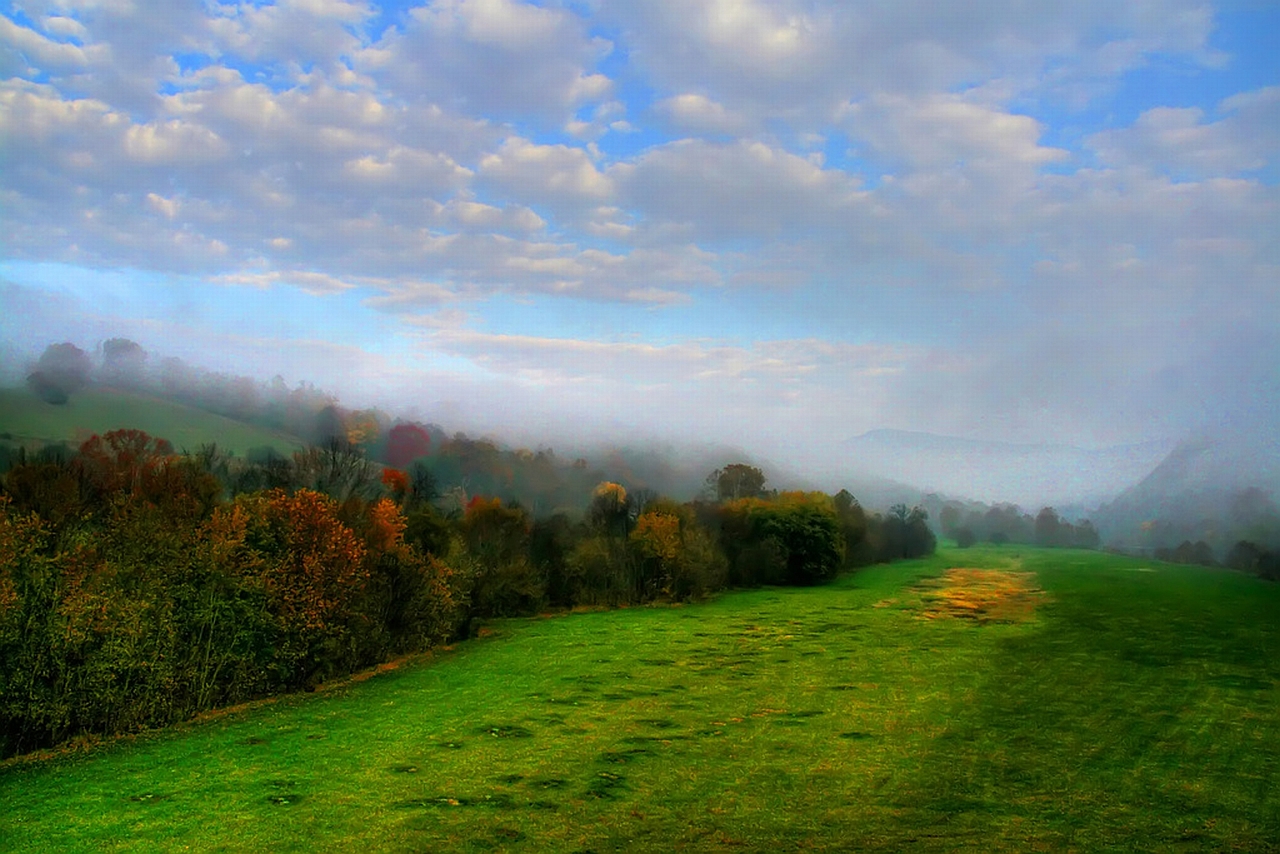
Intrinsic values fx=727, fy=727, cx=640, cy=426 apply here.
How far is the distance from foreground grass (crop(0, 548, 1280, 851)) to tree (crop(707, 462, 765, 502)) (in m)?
57.9

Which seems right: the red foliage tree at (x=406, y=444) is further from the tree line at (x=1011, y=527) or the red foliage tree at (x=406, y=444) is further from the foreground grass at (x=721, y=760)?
the tree line at (x=1011, y=527)

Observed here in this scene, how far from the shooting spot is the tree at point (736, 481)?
3712 inches

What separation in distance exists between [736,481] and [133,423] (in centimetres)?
6545

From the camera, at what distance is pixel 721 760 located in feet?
60.9

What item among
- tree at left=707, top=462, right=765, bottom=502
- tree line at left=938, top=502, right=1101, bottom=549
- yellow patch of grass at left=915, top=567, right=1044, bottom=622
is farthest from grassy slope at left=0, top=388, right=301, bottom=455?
tree line at left=938, top=502, right=1101, bottom=549

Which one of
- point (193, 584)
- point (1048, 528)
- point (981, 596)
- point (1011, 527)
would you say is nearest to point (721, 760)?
point (193, 584)

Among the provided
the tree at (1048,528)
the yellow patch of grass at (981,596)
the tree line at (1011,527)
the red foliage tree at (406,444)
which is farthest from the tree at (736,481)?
the tree at (1048,528)

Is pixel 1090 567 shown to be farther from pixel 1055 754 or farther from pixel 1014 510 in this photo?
pixel 1014 510

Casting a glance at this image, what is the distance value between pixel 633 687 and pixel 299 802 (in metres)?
14.3

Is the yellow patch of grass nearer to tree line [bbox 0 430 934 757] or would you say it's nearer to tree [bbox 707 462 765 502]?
tree [bbox 707 462 765 502]

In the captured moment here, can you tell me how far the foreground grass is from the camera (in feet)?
45.8

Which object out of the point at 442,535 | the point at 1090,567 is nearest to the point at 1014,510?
the point at 1090,567

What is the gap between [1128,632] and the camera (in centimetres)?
3984

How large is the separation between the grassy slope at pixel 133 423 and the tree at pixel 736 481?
5087 cm
